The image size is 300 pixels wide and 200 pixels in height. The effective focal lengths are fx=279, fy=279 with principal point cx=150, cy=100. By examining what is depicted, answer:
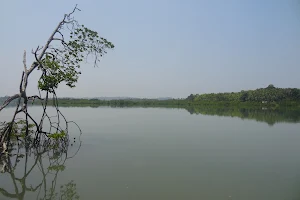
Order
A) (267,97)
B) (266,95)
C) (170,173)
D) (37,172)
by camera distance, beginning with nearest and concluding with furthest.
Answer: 1. (170,173)
2. (37,172)
3. (267,97)
4. (266,95)

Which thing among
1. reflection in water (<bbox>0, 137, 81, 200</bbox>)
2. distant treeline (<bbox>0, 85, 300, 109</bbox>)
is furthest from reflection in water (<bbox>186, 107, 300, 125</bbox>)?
distant treeline (<bbox>0, 85, 300, 109</bbox>)

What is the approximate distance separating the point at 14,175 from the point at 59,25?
4.63m

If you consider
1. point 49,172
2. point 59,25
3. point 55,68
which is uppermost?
point 59,25

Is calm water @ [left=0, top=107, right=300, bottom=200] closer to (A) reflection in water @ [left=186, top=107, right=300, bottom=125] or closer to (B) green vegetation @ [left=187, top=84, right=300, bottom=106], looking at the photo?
(A) reflection in water @ [left=186, top=107, right=300, bottom=125]

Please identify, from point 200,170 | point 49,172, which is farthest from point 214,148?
point 49,172

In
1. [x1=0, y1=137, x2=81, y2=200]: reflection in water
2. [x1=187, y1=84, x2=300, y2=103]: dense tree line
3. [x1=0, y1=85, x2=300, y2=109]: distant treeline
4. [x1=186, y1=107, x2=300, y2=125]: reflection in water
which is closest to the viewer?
[x1=0, y1=137, x2=81, y2=200]: reflection in water

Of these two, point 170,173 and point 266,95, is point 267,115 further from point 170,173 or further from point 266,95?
point 266,95

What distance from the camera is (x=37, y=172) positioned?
6.34 meters

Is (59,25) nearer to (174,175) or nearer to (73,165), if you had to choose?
(73,165)

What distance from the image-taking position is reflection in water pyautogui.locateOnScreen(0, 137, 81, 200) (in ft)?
16.2

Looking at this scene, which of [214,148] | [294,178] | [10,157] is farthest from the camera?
[214,148]

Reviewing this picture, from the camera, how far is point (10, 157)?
24.9ft

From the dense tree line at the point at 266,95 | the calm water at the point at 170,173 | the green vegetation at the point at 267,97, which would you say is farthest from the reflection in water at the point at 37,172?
Answer: the dense tree line at the point at 266,95

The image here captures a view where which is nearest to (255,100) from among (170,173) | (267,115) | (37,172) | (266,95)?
(266,95)
